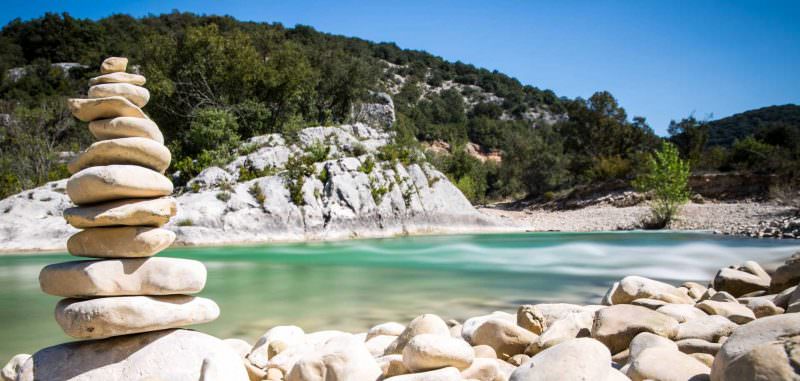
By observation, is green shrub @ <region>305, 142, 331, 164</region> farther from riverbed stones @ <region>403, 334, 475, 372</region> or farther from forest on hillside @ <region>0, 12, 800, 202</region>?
riverbed stones @ <region>403, 334, 475, 372</region>

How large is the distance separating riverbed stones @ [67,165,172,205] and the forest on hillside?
2120 centimetres

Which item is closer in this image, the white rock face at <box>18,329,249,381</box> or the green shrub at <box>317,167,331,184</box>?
the white rock face at <box>18,329,249,381</box>

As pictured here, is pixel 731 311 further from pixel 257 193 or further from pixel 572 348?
pixel 257 193

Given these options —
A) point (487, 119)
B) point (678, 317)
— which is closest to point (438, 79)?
point (487, 119)

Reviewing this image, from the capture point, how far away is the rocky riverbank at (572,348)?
261 centimetres


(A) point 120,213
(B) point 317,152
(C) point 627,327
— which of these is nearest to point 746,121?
(B) point 317,152

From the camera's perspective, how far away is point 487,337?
4543 millimetres

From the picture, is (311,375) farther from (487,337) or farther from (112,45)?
(112,45)

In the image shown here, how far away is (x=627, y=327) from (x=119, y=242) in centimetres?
429

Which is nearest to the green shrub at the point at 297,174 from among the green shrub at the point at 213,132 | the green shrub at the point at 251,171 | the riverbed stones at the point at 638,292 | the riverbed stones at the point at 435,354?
Result: the green shrub at the point at 251,171

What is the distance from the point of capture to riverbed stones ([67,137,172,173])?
425 cm

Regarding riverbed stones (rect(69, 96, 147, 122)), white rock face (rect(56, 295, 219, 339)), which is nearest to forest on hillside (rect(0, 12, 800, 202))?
riverbed stones (rect(69, 96, 147, 122))

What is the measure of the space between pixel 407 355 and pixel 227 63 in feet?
94.2

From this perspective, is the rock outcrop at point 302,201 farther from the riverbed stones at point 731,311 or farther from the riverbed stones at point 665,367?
the riverbed stones at point 665,367
